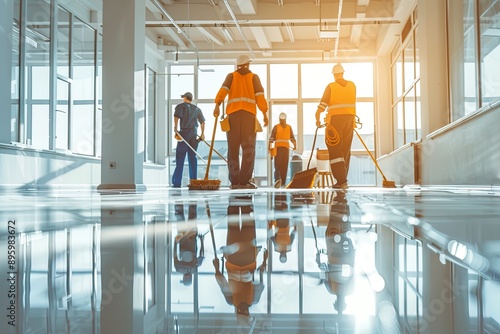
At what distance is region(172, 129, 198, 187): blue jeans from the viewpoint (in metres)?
11.8

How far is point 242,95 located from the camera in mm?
7855

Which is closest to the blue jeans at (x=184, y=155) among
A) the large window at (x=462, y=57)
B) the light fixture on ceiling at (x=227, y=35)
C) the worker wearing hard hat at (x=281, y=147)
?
the worker wearing hard hat at (x=281, y=147)

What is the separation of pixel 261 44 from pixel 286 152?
15.9 ft

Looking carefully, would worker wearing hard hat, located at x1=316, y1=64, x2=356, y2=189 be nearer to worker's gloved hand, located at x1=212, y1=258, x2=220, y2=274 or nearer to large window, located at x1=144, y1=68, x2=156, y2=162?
A: worker's gloved hand, located at x1=212, y1=258, x2=220, y2=274

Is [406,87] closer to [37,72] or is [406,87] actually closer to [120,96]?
[120,96]

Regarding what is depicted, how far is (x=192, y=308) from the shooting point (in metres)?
0.68

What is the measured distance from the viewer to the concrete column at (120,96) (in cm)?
998

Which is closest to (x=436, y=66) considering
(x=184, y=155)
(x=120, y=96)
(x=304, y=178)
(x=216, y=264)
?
(x=304, y=178)

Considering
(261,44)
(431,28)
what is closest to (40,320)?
(431,28)

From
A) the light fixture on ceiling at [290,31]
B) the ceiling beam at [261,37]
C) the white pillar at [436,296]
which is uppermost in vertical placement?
→ the light fixture on ceiling at [290,31]

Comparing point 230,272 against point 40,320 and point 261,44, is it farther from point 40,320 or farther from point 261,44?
point 261,44

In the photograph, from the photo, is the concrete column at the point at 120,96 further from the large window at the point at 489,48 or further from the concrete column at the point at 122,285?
the concrete column at the point at 122,285

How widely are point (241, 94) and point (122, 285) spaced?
713 cm

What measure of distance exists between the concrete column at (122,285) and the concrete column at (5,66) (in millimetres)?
7918
